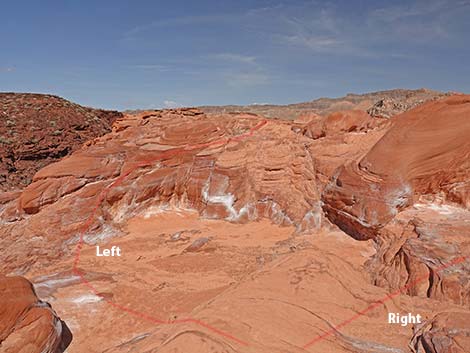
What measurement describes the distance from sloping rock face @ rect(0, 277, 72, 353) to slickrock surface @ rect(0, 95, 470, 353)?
1.23 ft

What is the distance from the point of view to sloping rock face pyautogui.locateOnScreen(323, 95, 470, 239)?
696 centimetres

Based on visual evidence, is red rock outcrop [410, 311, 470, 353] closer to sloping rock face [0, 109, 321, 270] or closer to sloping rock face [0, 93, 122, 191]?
sloping rock face [0, 109, 321, 270]

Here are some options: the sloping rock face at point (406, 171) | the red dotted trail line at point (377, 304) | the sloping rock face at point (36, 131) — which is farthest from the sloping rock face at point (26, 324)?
the sloping rock face at point (36, 131)

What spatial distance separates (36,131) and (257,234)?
13.4m

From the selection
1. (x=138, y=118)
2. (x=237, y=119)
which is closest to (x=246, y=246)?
(x=237, y=119)

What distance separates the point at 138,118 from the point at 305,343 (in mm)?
10880

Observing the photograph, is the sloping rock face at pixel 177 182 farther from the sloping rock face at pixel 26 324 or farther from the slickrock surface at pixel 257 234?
the sloping rock face at pixel 26 324

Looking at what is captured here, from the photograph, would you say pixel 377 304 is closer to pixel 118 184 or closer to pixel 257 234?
pixel 257 234

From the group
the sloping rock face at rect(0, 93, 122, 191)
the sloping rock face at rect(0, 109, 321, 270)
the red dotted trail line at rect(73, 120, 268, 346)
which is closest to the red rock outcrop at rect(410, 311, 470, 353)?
the red dotted trail line at rect(73, 120, 268, 346)

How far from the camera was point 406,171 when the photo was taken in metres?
7.25

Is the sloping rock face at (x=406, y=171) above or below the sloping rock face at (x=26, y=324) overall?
above

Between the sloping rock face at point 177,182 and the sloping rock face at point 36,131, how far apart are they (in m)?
6.45

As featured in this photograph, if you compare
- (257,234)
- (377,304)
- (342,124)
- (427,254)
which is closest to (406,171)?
(427,254)

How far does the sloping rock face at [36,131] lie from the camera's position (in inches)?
615
